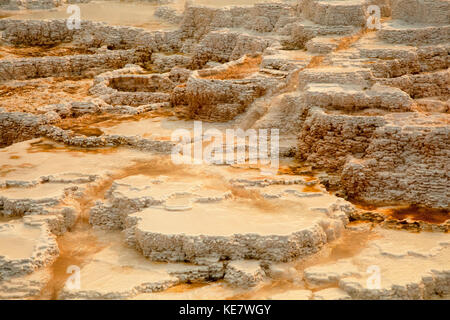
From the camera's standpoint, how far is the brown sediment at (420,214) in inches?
649

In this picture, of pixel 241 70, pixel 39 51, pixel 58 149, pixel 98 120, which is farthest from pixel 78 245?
pixel 39 51

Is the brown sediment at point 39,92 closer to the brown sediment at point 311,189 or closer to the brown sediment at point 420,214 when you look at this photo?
the brown sediment at point 311,189

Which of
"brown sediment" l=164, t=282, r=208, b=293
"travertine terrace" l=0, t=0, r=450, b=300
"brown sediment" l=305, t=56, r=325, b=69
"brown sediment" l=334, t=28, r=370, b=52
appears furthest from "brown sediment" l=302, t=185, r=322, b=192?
"brown sediment" l=334, t=28, r=370, b=52

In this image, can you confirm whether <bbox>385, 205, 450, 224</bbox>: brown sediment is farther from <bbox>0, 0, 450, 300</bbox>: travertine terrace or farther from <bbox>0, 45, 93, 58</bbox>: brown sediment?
<bbox>0, 45, 93, 58</bbox>: brown sediment

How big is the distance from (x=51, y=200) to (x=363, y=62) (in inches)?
409

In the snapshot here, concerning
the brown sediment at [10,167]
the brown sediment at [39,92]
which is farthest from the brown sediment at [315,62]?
the brown sediment at [10,167]

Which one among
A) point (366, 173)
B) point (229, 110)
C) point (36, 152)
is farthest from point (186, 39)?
point (366, 173)

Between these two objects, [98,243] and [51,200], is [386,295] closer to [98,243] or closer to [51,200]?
[98,243]

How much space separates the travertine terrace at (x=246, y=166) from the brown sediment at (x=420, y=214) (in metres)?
0.06

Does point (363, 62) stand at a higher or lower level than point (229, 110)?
higher

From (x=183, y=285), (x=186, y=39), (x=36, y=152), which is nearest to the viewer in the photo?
(x=183, y=285)

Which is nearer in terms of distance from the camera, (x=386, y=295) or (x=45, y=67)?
(x=386, y=295)

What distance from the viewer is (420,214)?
54.9ft
